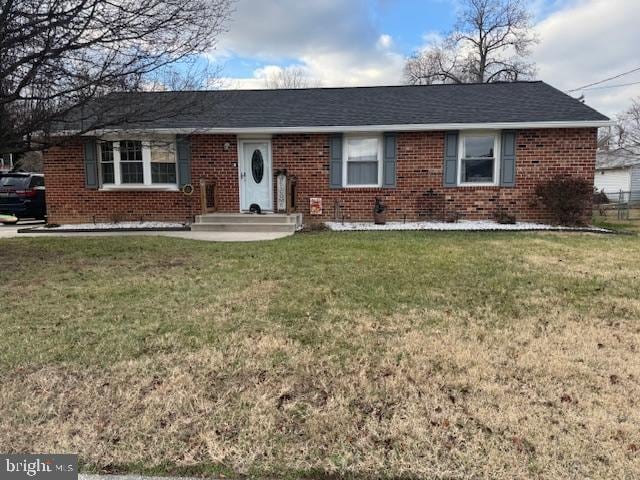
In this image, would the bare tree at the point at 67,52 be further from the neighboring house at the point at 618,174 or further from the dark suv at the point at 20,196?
the neighboring house at the point at 618,174

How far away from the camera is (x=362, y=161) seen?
1198cm

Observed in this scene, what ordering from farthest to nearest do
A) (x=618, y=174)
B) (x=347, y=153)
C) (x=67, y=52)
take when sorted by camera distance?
(x=618, y=174) < (x=347, y=153) < (x=67, y=52)

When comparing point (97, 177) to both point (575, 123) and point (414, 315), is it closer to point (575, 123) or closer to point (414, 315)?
point (414, 315)

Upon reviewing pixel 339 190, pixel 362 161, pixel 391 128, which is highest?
pixel 391 128

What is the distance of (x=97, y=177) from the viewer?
12180 millimetres

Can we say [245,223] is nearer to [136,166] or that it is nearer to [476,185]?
[136,166]

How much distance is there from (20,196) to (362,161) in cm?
1057

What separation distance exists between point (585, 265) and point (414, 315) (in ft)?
11.9

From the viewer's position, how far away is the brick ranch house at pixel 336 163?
11492 mm

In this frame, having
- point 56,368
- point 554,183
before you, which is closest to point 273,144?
point 554,183

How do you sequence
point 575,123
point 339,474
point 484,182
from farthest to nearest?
point 484,182
point 575,123
point 339,474

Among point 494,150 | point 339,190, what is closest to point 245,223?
point 339,190

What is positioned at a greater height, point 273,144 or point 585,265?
point 273,144

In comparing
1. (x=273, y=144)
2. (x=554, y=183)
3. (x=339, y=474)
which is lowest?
(x=339, y=474)
